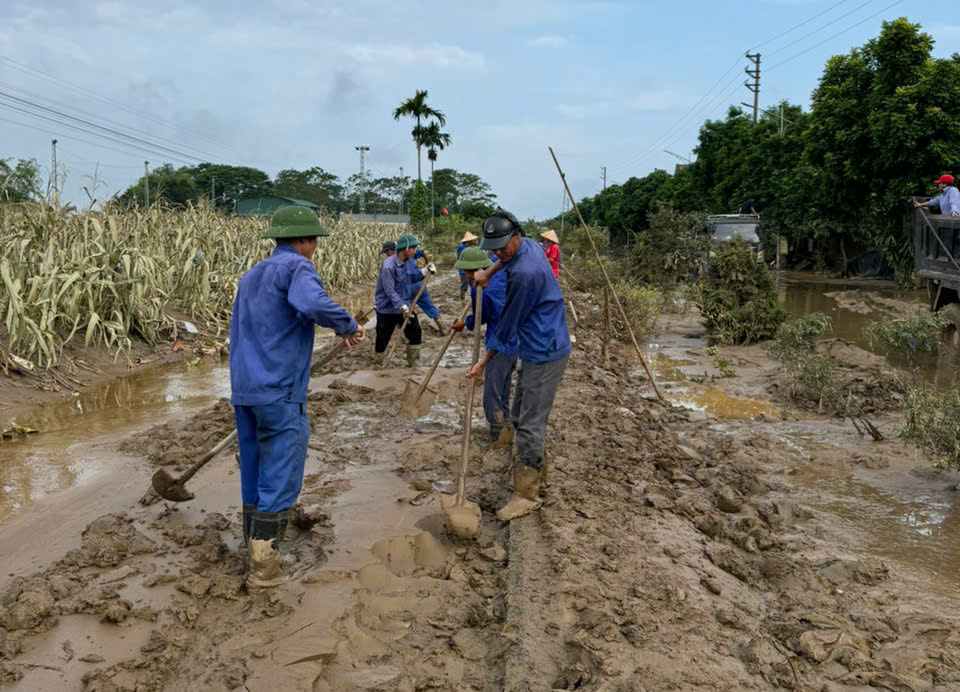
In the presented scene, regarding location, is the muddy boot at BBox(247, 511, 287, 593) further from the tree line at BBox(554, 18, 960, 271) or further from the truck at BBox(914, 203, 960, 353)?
the tree line at BBox(554, 18, 960, 271)

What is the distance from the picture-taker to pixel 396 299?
356 inches

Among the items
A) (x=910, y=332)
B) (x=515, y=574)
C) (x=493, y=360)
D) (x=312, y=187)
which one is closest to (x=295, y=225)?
(x=515, y=574)

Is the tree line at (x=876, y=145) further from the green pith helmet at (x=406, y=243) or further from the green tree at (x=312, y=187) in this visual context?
the green tree at (x=312, y=187)

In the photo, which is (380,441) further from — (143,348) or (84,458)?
(143,348)

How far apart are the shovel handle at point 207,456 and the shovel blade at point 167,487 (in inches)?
1.5

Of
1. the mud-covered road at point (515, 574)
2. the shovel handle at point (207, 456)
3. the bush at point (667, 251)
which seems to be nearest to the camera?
the mud-covered road at point (515, 574)

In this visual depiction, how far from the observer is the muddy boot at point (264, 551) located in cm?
374

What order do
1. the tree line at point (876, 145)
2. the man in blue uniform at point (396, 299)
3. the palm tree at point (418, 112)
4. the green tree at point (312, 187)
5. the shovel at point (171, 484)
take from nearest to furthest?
the shovel at point (171, 484) < the man in blue uniform at point (396, 299) < the tree line at point (876, 145) < the palm tree at point (418, 112) < the green tree at point (312, 187)

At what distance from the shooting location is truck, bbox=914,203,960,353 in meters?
9.80

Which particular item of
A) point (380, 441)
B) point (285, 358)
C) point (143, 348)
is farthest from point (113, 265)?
point (285, 358)

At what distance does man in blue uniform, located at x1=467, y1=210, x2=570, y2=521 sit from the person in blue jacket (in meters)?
1.12

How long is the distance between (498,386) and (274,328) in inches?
101

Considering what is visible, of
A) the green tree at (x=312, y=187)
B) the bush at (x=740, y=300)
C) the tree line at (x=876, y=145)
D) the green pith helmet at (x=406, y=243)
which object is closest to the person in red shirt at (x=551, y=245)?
the green pith helmet at (x=406, y=243)

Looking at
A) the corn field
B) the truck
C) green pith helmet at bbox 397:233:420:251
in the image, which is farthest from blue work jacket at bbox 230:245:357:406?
the truck
